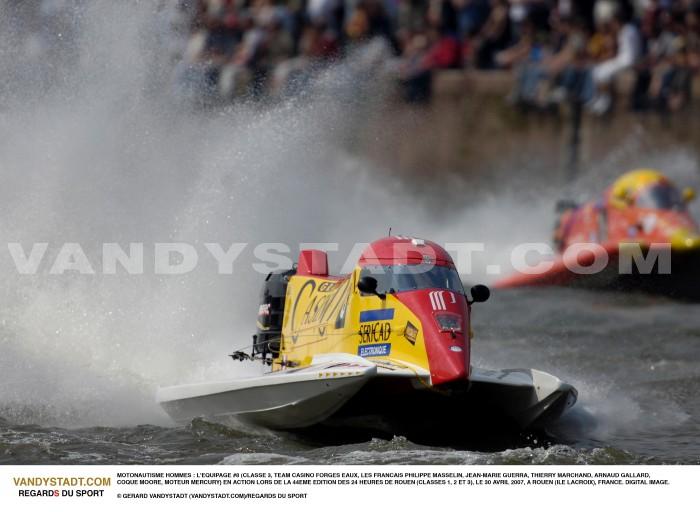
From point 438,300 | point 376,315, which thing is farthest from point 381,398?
point 438,300

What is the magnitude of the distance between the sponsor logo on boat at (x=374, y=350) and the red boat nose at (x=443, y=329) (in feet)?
1.14

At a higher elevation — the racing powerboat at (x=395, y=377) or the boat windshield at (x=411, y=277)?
the boat windshield at (x=411, y=277)

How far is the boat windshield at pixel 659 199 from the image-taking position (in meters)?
16.6

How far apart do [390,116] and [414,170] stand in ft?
17.8

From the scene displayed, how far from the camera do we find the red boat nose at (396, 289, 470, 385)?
27.7 feet

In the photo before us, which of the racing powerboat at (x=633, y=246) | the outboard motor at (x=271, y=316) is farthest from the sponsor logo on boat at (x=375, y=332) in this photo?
the racing powerboat at (x=633, y=246)

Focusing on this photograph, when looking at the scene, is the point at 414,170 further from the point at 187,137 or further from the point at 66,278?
the point at 66,278

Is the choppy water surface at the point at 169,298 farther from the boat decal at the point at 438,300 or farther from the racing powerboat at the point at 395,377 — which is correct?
the boat decal at the point at 438,300

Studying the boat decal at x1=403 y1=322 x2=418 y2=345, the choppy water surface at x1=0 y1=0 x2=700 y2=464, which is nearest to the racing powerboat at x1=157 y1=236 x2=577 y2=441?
the boat decal at x1=403 y1=322 x2=418 y2=345

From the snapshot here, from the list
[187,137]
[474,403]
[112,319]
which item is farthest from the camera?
[187,137]

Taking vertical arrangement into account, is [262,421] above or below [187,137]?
below
